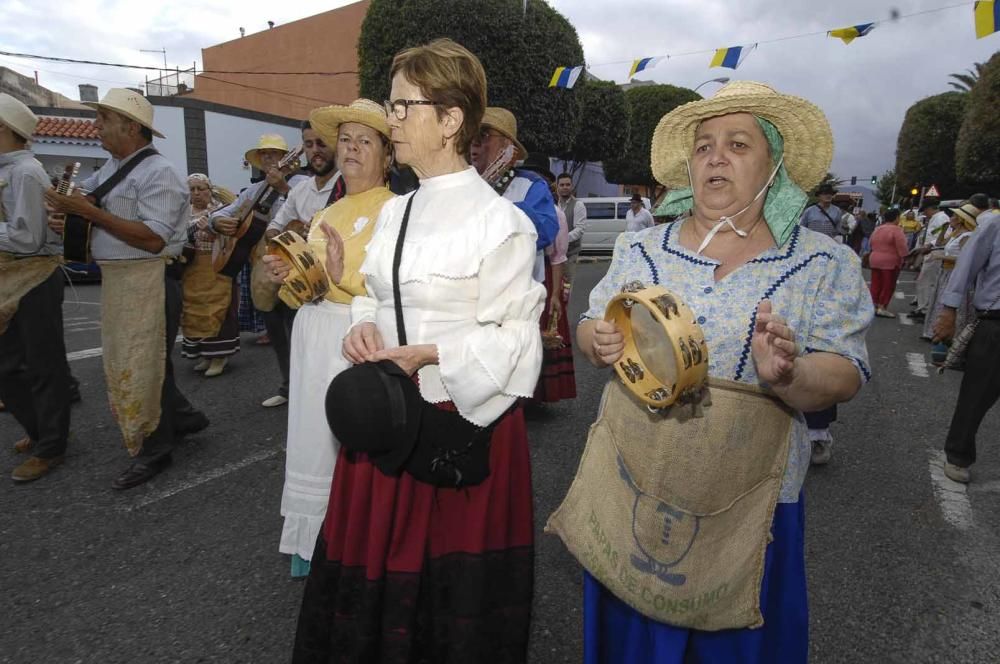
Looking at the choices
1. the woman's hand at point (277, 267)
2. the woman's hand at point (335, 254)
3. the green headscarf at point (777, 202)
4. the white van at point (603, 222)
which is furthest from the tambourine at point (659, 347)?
the white van at point (603, 222)

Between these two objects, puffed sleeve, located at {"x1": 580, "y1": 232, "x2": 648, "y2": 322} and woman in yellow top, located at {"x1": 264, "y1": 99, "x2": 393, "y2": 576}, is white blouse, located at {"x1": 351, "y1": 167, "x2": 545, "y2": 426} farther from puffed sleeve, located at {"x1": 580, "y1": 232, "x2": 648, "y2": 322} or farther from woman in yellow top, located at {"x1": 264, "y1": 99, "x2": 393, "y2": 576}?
woman in yellow top, located at {"x1": 264, "y1": 99, "x2": 393, "y2": 576}

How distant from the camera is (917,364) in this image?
7.61 m

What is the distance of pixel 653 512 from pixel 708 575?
196mm

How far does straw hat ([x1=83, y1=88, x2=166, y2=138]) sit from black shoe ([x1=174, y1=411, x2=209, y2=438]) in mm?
1988

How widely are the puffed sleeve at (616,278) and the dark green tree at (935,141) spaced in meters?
41.4

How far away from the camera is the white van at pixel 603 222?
22891 mm

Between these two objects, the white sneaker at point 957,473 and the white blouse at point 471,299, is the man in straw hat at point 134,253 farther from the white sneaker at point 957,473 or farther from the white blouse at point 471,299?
the white sneaker at point 957,473

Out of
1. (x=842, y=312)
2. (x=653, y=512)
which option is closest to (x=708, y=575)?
(x=653, y=512)

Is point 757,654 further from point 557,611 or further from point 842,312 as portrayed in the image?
point 557,611

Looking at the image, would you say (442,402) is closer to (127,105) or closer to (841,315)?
(841,315)

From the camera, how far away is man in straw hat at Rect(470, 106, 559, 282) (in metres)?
3.74

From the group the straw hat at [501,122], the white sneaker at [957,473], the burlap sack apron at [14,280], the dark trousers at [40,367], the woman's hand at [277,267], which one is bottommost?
the white sneaker at [957,473]

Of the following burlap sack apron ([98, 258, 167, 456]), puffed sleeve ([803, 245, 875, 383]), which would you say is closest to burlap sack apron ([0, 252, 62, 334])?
burlap sack apron ([98, 258, 167, 456])

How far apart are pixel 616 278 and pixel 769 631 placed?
3.45 feet
